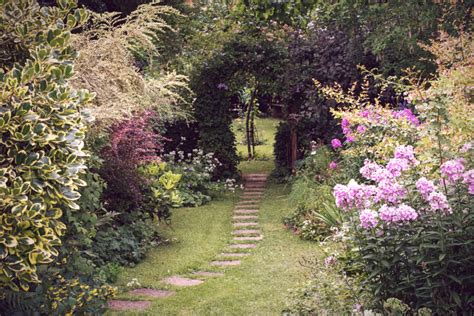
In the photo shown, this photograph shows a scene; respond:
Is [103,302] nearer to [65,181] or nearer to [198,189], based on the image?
[65,181]

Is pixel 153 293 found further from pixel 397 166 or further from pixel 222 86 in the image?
pixel 222 86

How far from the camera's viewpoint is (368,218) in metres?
4.23

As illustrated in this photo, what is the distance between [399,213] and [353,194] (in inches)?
13.6

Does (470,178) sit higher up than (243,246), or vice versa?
(470,178)

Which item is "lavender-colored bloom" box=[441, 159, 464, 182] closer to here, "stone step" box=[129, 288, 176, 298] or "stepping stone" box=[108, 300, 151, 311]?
"stepping stone" box=[108, 300, 151, 311]

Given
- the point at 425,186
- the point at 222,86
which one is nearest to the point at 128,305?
the point at 425,186

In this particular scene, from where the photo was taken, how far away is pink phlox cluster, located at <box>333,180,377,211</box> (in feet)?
14.3

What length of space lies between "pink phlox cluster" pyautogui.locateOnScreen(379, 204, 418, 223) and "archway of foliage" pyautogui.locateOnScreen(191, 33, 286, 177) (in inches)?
341

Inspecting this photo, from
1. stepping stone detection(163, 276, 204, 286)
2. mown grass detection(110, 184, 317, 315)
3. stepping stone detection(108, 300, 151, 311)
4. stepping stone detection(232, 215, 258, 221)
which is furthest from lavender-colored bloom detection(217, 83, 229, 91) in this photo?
stepping stone detection(108, 300, 151, 311)

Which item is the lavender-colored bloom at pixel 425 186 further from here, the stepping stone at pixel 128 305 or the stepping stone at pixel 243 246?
the stepping stone at pixel 243 246

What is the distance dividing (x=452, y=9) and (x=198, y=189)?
558cm

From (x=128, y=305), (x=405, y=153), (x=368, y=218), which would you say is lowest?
(x=128, y=305)

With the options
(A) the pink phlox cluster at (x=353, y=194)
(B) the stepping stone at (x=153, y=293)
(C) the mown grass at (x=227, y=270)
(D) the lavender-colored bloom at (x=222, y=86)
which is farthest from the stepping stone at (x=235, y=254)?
(D) the lavender-colored bloom at (x=222, y=86)

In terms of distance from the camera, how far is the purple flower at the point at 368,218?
4.22 meters
